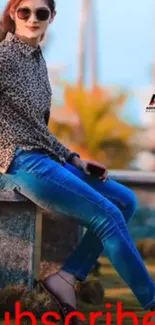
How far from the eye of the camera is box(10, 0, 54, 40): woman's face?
4.43 m

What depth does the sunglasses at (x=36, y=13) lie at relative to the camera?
443 cm

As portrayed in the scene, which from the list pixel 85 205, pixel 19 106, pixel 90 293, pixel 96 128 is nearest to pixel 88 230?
pixel 85 205

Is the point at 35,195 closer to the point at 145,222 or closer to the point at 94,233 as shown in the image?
the point at 94,233

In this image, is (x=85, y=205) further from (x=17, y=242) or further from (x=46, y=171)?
(x=17, y=242)

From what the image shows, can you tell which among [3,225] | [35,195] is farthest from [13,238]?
[35,195]

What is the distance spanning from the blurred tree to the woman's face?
16771 mm

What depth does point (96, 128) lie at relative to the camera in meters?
21.9

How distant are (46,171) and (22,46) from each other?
583 mm

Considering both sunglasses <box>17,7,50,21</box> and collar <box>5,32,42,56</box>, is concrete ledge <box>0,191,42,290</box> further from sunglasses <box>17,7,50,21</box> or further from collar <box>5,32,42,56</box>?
sunglasses <box>17,7,50,21</box>

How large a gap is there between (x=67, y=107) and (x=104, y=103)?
32.4 inches

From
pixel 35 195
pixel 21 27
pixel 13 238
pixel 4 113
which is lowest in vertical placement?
pixel 13 238

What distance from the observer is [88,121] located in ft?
73.2

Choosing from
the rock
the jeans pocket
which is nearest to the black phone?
the jeans pocket

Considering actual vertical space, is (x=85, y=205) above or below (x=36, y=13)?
below
